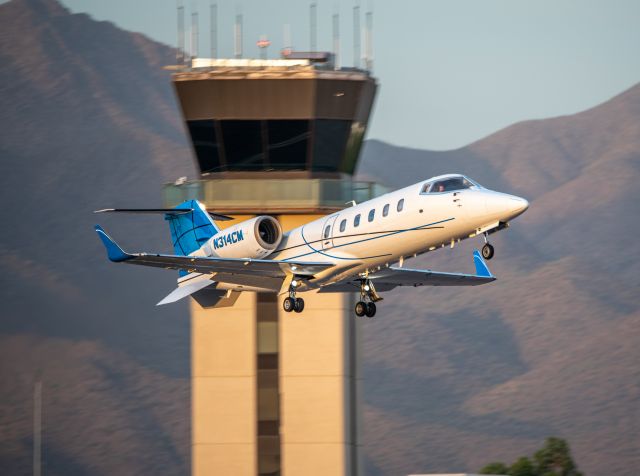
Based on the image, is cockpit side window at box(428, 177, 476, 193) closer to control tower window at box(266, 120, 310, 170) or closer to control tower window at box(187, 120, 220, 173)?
control tower window at box(266, 120, 310, 170)

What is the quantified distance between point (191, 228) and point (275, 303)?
3.29 meters

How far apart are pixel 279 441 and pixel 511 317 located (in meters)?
157

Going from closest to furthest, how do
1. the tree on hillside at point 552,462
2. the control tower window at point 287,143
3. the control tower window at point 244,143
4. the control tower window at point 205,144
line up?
the control tower window at point 287,143, the control tower window at point 244,143, the control tower window at point 205,144, the tree on hillside at point 552,462

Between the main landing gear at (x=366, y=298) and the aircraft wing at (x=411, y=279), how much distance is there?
0.40 m

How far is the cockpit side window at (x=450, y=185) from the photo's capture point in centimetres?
3453

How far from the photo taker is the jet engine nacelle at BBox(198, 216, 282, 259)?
38.9m

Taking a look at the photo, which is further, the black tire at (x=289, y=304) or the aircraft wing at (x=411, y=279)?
the aircraft wing at (x=411, y=279)

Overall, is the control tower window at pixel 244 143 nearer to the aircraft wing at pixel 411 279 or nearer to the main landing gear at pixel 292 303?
the aircraft wing at pixel 411 279

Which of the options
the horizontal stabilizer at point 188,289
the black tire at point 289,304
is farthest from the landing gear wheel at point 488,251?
the horizontal stabilizer at point 188,289

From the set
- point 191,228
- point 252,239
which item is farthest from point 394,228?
point 191,228

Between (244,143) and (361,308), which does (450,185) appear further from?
(244,143)

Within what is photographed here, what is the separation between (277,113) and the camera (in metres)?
44.1

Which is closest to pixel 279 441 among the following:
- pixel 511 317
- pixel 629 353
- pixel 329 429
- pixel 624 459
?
pixel 329 429

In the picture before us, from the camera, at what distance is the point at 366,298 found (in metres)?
37.6
